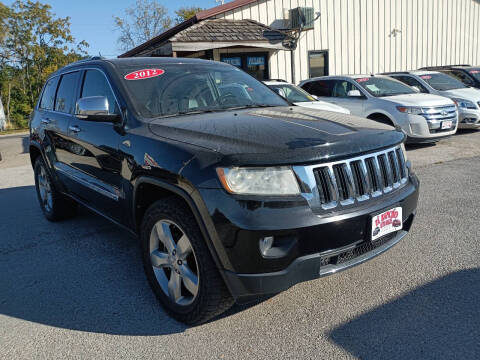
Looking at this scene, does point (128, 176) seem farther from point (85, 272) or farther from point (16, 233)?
point (16, 233)

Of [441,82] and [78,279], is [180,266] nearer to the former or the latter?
[78,279]

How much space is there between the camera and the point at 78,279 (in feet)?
11.1

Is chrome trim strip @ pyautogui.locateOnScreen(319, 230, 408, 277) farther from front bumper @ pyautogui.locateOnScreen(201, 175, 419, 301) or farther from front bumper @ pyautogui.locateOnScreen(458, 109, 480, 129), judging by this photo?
front bumper @ pyautogui.locateOnScreen(458, 109, 480, 129)

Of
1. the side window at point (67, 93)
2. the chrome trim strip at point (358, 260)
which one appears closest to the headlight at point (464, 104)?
the chrome trim strip at point (358, 260)

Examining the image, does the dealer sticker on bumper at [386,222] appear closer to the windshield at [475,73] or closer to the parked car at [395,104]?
the parked car at [395,104]

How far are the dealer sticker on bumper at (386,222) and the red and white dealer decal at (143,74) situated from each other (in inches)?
84.3

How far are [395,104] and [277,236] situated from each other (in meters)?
7.27

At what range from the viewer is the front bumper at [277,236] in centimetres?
213

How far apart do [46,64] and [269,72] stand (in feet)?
79.8

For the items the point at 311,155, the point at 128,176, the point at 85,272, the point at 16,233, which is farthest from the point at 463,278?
the point at 16,233

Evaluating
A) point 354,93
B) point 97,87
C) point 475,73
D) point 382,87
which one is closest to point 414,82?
point 382,87

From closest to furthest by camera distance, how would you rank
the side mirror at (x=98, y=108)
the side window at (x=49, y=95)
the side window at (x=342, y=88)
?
1. the side mirror at (x=98, y=108)
2. the side window at (x=49, y=95)
3. the side window at (x=342, y=88)

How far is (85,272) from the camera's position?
3.51 metres

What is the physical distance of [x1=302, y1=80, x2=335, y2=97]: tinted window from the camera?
10.2 metres
